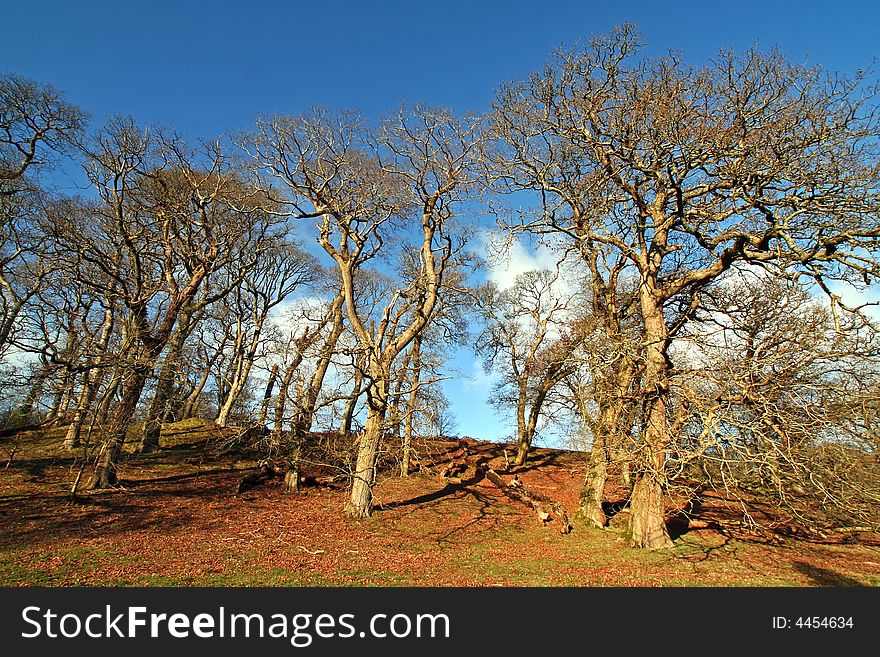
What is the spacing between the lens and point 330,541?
11625mm

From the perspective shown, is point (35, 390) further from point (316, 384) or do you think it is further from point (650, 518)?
point (650, 518)

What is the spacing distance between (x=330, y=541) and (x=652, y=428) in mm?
8359

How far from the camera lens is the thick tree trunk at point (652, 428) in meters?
10.8

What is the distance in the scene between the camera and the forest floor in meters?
8.83

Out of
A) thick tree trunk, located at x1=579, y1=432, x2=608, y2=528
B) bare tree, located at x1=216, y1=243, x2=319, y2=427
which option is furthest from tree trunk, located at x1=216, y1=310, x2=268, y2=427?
thick tree trunk, located at x1=579, y1=432, x2=608, y2=528

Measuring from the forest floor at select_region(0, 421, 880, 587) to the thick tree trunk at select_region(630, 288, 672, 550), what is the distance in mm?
510

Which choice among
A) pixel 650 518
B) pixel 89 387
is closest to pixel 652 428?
pixel 650 518

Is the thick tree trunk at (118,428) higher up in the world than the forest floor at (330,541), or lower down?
higher up

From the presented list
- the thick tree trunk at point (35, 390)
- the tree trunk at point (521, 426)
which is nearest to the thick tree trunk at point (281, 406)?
the thick tree trunk at point (35, 390)

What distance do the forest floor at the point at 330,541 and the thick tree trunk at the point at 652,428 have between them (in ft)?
1.67

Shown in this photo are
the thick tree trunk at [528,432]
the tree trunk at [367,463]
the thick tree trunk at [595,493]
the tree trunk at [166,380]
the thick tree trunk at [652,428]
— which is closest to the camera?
the thick tree trunk at [652,428]

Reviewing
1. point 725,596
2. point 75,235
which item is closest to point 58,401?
point 75,235

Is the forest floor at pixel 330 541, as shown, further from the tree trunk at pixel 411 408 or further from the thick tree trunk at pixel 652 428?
the tree trunk at pixel 411 408

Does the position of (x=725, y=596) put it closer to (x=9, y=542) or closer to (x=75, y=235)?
(x=9, y=542)
